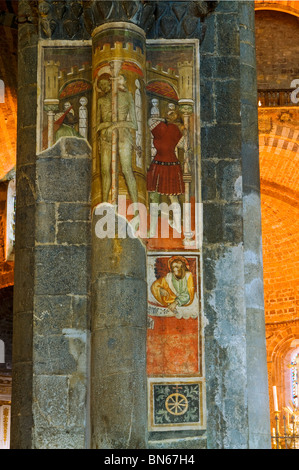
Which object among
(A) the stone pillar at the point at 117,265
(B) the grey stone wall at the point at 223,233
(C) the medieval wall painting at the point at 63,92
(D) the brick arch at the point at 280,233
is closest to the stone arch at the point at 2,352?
(D) the brick arch at the point at 280,233

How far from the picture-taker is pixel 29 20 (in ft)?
26.1

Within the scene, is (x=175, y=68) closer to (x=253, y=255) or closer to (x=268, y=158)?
(x=253, y=255)

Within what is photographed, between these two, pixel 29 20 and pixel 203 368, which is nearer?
pixel 203 368

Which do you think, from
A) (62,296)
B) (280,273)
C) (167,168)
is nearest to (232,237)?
(167,168)

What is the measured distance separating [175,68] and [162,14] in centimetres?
46

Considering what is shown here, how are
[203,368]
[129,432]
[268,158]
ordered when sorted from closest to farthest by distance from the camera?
1. [129,432]
2. [203,368]
3. [268,158]

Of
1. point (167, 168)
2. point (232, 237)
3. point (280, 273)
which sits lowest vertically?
point (232, 237)

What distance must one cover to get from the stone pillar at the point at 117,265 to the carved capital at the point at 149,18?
10.5 inches

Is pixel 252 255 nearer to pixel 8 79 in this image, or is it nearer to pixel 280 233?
pixel 8 79

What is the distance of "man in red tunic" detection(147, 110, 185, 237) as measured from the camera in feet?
24.3

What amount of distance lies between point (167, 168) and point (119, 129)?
56 cm

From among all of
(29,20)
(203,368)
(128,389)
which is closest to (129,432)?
(128,389)

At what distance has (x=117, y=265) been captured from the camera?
22.6 feet

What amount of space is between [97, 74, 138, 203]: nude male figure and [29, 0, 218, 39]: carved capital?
2.08 feet
